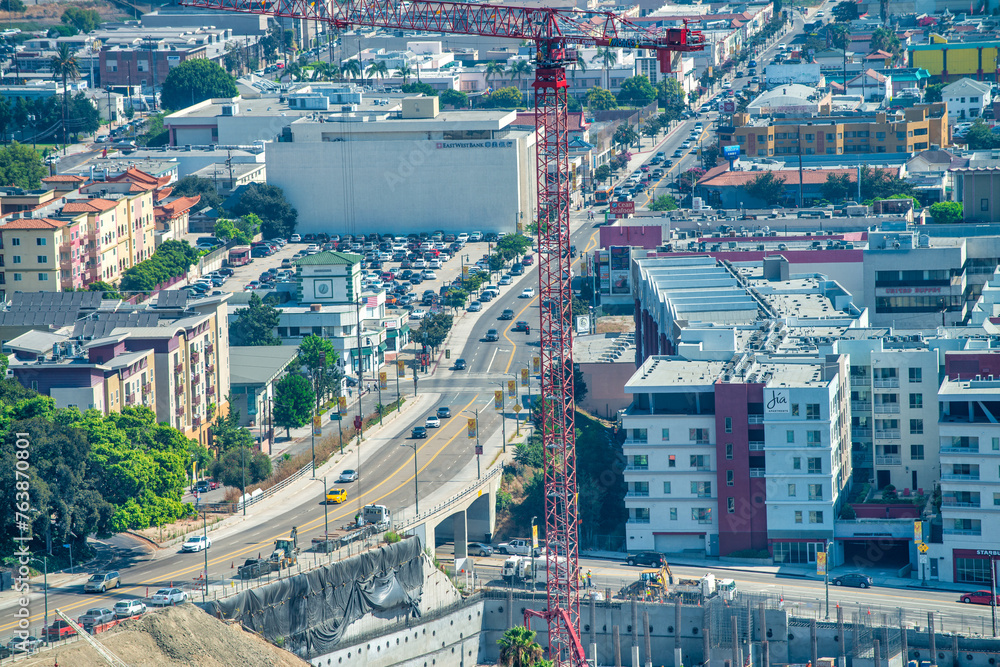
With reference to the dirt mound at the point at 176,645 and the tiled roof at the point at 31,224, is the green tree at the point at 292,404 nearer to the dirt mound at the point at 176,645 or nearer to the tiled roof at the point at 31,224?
the dirt mound at the point at 176,645

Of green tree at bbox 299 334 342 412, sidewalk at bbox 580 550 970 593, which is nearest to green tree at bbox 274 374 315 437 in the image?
green tree at bbox 299 334 342 412

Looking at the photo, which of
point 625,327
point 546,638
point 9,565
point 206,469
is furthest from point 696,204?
point 9,565

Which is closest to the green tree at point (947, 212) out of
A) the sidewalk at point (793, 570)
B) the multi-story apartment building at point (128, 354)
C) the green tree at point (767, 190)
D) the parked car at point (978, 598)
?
the green tree at point (767, 190)

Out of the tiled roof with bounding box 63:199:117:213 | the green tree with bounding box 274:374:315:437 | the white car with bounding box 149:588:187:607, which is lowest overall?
the white car with bounding box 149:588:187:607

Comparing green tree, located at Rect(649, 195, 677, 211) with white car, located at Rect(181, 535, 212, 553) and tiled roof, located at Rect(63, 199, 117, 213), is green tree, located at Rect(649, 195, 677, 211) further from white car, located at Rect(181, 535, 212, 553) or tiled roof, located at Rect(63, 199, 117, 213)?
white car, located at Rect(181, 535, 212, 553)

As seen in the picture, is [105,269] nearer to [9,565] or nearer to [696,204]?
[696,204]

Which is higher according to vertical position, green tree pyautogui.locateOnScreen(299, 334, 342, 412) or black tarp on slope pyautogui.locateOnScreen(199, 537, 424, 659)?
green tree pyautogui.locateOnScreen(299, 334, 342, 412)
